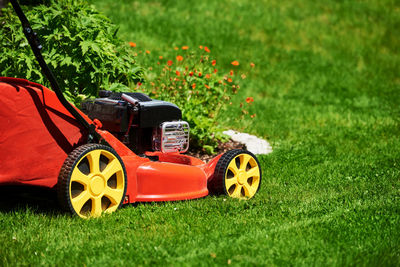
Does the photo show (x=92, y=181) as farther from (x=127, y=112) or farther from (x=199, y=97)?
(x=199, y=97)

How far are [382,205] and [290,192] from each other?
0.99 m

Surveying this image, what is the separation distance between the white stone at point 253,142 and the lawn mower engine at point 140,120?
92.6 inches

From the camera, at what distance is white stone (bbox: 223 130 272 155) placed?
6.91 metres

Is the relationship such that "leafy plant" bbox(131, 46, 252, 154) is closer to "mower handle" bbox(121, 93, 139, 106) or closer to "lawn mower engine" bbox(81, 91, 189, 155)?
"lawn mower engine" bbox(81, 91, 189, 155)

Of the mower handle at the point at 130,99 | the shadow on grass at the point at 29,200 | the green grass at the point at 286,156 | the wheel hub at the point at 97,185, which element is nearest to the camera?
the green grass at the point at 286,156

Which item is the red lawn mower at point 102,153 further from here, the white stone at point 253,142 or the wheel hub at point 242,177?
the white stone at point 253,142

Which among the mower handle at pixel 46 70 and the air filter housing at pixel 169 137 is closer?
the mower handle at pixel 46 70

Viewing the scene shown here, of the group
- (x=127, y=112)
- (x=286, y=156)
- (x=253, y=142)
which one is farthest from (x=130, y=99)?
(x=253, y=142)

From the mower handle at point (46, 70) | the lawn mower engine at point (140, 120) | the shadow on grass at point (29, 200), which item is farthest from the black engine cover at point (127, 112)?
the shadow on grass at point (29, 200)

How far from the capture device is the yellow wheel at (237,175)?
4.54 m

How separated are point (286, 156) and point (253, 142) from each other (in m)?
0.76

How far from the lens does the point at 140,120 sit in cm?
435

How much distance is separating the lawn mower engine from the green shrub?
29.3 inches

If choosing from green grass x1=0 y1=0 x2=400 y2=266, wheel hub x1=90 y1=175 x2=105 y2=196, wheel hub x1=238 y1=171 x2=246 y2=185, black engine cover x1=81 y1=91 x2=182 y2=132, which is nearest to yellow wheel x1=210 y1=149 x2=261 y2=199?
wheel hub x1=238 y1=171 x2=246 y2=185
